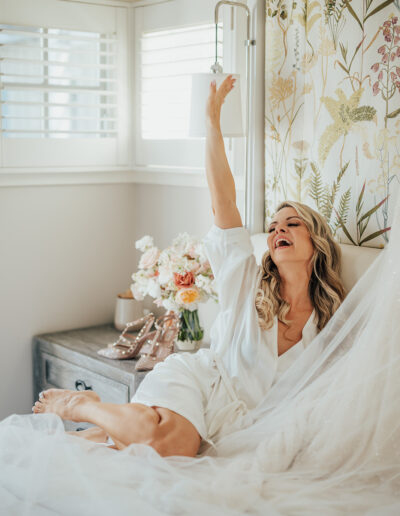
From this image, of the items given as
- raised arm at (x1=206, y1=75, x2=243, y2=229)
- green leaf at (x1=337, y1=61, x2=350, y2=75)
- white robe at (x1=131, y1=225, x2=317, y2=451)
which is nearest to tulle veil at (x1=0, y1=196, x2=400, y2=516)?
white robe at (x1=131, y1=225, x2=317, y2=451)

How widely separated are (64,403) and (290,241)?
2.75ft

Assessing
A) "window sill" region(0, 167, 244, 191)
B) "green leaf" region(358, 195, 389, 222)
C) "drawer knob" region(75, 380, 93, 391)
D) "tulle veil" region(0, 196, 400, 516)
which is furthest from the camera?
"window sill" region(0, 167, 244, 191)

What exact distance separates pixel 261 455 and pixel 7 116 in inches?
73.0

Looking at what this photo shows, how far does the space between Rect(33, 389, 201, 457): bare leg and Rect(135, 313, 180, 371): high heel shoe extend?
61 cm

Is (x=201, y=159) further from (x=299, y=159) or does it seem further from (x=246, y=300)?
(x=246, y=300)

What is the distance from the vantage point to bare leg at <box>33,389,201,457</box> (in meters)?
1.92

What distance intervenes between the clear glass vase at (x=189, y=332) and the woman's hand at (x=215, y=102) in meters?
0.79

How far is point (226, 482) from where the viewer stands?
166 centimetres

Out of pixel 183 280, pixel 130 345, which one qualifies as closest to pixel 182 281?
pixel 183 280

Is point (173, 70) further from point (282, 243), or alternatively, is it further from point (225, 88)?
point (282, 243)

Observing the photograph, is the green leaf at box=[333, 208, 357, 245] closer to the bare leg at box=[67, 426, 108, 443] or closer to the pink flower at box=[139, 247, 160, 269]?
the pink flower at box=[139, 247, 160, 269]

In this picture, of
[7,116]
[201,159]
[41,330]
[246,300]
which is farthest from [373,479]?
[7,116]

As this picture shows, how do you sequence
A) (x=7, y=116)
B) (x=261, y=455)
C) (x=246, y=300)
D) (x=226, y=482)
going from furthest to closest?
(x=7, y=116), (x=246, y=300), (x=261, y=455), (x=226, y=482)

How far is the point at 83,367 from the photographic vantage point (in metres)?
2.90
